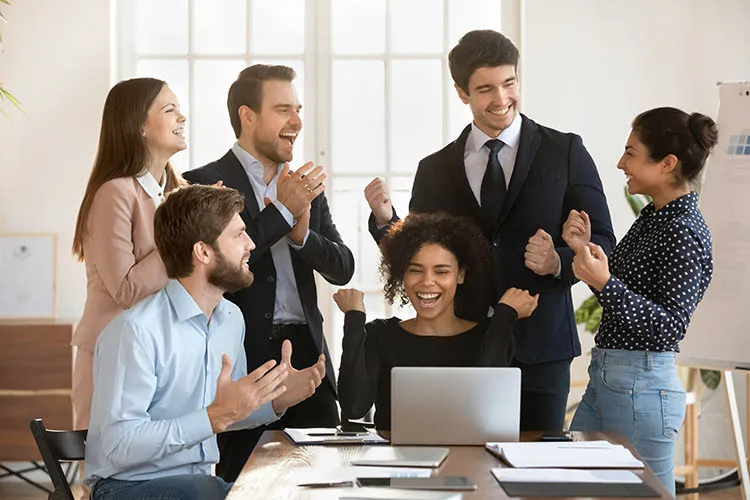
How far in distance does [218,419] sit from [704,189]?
8.74 ft

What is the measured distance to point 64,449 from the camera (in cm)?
241

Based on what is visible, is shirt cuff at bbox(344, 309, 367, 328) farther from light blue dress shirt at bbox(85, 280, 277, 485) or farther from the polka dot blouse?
the polka dot blouse

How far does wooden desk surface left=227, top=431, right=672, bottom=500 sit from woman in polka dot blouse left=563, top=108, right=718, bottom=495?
24cm

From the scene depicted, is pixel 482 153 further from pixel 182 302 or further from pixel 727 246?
pixel 727 246

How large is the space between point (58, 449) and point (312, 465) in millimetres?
647

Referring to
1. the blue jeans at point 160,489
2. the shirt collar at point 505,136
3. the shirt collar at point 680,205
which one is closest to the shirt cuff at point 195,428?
the blue jeans at point 160,489

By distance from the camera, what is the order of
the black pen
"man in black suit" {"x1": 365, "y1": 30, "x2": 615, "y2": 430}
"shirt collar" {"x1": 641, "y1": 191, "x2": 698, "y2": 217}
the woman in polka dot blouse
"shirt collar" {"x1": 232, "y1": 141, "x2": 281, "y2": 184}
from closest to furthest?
the black pen → the woman in polka dot blouse → "shirt collar" {"x1": 641, "y1": 191, "x2": 698, "y2": 217} → "man in black suit" {"x1": 365, "y1": 30, "x2": 615, "y2": 430} → "shirt collar" {"x1": 232, "y1": 141, "x2": 281, "y2": 184}

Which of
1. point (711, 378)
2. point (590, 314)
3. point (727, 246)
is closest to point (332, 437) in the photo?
point (727, 246)

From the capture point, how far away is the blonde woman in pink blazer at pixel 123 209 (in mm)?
2883

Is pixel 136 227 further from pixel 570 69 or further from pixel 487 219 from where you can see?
pixel 570 69

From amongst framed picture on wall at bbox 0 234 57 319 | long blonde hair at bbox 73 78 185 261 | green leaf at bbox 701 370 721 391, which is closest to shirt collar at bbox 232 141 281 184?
long blonde hair at bbox 73 78 185 261

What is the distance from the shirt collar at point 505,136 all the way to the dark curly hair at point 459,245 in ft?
0.76

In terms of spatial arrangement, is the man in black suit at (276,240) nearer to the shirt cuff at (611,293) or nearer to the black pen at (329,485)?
the shirt cuff at (611,293)

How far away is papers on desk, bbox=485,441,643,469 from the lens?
2.15 meters
